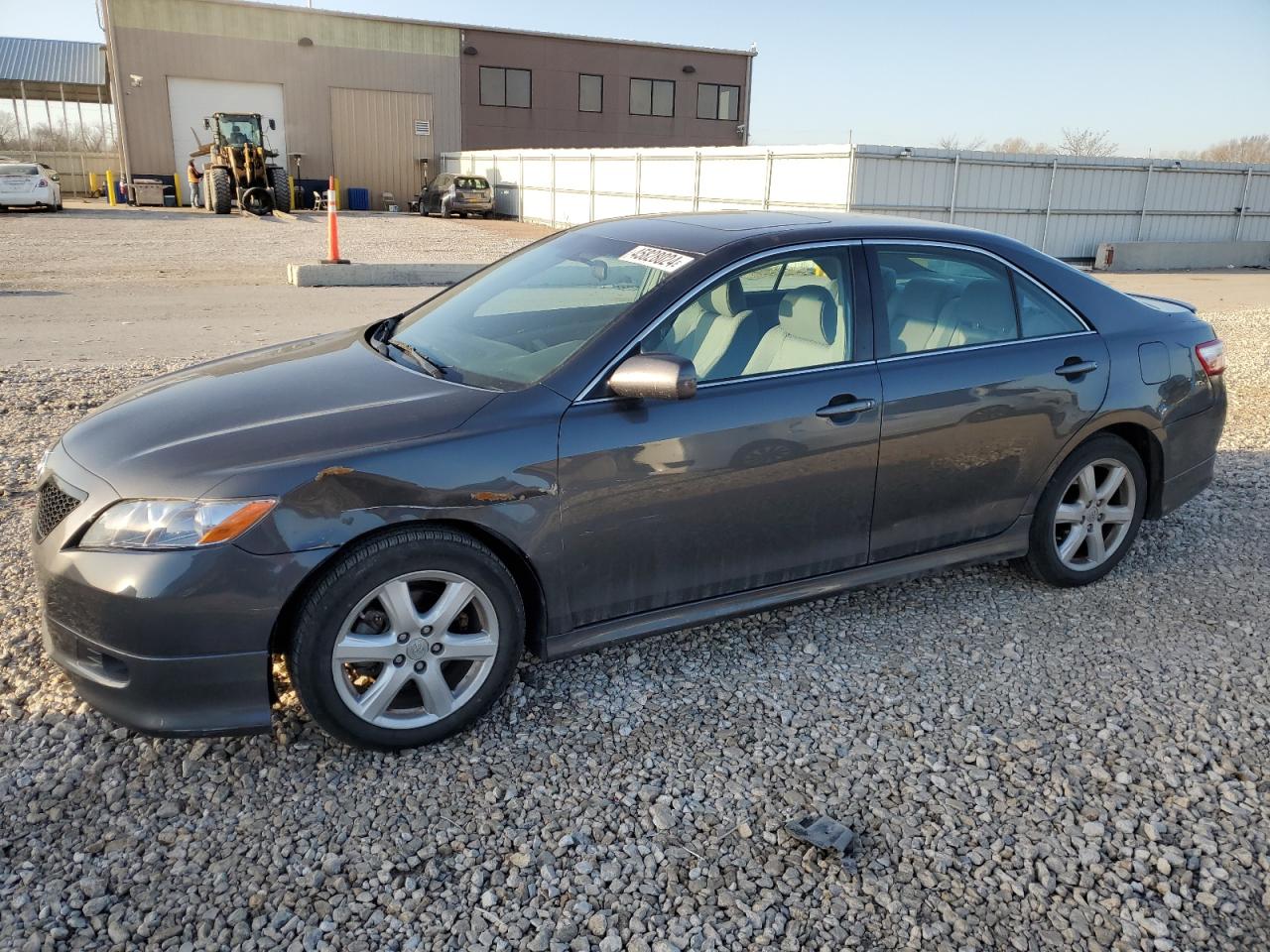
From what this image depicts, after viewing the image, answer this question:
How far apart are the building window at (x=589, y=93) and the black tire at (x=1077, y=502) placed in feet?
142

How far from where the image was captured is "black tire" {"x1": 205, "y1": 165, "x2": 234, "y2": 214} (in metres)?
30.6

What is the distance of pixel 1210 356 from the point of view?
458 centimetres

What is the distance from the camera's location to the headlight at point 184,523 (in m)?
2.79

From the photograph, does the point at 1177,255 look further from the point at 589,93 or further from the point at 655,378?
the point at 589,93

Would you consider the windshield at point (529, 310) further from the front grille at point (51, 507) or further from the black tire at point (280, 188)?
the black tire at point (280, 188)

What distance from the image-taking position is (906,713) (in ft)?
11.3

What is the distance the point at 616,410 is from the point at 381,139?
137ft

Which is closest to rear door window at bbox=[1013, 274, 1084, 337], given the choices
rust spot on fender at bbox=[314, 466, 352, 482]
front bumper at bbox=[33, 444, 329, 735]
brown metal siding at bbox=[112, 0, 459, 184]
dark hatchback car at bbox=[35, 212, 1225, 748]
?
dark hatchback car at bbox=[35, 212, 1225, 748]

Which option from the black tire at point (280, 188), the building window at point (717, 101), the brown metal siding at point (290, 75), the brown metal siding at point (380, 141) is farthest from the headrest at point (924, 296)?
the building window at point (717, 101)

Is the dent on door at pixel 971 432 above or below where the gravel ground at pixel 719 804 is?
above

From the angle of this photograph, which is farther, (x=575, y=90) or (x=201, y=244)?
(x=575, y=90)

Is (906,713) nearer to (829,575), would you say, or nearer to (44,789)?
(829,575)

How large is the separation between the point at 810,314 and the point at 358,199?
129 feet

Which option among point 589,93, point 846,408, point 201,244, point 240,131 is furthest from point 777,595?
point 589,93
